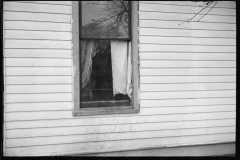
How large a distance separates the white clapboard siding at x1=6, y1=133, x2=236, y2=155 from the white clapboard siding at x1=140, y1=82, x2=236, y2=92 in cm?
103

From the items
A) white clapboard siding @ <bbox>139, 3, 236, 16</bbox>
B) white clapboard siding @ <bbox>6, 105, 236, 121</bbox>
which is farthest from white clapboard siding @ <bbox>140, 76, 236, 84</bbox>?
white clapboard siding @ <bbox>139, 3, 236, 16</bbox>

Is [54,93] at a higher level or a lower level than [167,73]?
lower

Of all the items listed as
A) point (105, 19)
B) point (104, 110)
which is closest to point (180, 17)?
point (105, 19)

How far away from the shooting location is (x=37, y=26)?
14.9 feet

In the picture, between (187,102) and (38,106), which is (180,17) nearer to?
(187,102)

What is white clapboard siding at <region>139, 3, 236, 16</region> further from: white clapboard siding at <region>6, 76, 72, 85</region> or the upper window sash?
white clapboard siding at <region>6, 76, 72, 85</region>

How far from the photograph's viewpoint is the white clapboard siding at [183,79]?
Result: 200 inches

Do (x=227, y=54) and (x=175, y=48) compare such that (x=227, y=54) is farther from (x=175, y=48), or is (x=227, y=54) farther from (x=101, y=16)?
(x=101, y=16)

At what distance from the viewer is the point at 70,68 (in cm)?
472

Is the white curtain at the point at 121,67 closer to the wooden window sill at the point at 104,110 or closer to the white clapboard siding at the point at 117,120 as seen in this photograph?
the wooden window sill at the point at 104,110

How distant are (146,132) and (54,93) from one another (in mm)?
2001

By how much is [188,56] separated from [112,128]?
2.20m

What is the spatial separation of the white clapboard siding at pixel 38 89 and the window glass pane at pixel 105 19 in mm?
1087

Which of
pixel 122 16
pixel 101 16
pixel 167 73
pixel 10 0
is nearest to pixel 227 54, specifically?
pixel 167 73
